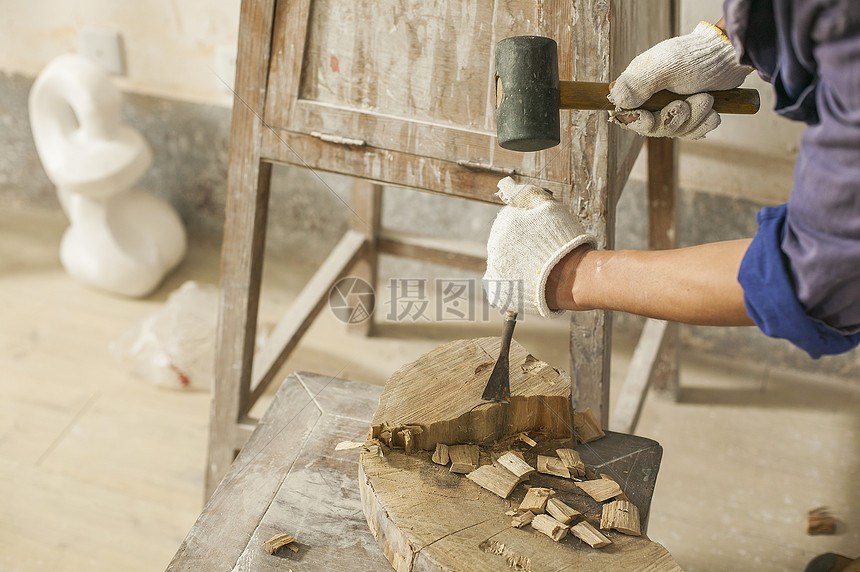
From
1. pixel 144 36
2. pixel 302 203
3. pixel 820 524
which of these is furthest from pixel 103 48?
pixel 820 524

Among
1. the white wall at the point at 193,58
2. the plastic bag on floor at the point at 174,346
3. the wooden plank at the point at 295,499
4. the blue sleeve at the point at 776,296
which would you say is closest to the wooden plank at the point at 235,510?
the wooden plank at the point at 295,499

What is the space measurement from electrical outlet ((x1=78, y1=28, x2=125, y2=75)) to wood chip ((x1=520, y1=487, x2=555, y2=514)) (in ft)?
5.80

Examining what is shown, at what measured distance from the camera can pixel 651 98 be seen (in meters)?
0.89

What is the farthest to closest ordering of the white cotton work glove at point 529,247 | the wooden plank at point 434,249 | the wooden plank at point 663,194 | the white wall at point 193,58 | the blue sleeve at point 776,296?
1. the wooden plank at point 434,249
2. the white wall at point 193,58
3. the wooden plank at point 663,194
4. the white cotton work glove at point 529,247
5. the blue sleeve at point 776,296

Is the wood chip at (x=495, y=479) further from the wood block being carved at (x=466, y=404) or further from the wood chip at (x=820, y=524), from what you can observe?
the wood chip at (x=820, y=524)

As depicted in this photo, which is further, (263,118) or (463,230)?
(463,230)

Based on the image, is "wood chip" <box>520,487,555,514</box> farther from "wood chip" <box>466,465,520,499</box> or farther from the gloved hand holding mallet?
the gloved hand holding mallet

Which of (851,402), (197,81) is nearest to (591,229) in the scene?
(851,402)

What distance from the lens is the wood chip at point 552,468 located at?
0.91m

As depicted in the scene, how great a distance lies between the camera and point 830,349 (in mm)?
704

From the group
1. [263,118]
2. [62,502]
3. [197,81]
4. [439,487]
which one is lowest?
[62,502]

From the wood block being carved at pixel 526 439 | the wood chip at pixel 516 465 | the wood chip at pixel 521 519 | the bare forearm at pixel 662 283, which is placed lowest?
the wood chip at pixel 521 519

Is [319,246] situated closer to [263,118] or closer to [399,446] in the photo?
[263,118]

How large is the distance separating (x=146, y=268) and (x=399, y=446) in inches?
54.8
